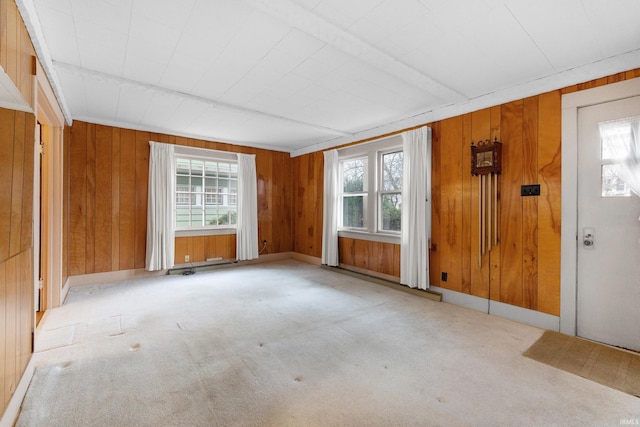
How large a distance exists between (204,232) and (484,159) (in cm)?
475

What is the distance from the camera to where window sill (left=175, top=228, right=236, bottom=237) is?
17.1 ft

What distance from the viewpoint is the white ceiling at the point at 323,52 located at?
6.32 feet

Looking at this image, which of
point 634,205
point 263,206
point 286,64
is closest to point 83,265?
point 263,206

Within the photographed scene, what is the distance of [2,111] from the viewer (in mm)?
1415

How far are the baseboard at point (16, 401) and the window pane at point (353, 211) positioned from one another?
4.29m

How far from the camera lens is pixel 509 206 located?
3.15m

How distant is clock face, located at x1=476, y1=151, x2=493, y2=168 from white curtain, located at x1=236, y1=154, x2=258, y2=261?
13.4 feet

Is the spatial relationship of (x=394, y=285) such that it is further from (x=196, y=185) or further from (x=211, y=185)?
(x=196, y=185)

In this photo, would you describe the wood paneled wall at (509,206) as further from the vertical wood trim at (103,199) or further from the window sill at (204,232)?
the vertical wood trim at (103,199)

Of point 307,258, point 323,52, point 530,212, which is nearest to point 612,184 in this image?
point 530,212

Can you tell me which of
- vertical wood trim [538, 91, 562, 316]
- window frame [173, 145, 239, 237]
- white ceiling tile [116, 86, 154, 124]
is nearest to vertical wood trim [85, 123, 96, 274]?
white ceiling tile [116, 86, 154, 124]

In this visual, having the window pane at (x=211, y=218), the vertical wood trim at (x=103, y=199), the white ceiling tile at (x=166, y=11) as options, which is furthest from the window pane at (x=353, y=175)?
the vertical wood trim at (x=103, y=199)

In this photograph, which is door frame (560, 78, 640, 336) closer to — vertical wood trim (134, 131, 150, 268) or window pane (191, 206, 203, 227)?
window pane (191, 206, 203, 227)

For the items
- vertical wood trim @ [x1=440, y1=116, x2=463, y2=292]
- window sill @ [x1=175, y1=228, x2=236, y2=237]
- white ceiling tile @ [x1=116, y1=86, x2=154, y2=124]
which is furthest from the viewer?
window sill @ [x1=175, y1=228, x2=236, y2=237]
